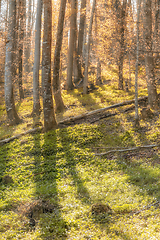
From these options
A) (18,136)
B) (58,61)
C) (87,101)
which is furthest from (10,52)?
(87,101)

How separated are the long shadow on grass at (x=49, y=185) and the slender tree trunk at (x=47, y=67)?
2.88ft

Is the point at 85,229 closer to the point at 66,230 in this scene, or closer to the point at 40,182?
the point at 66,230

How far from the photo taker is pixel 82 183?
29.4 feet

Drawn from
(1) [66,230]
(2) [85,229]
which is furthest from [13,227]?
(2) [85,229]

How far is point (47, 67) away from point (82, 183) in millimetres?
7640

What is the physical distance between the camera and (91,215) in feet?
21.5

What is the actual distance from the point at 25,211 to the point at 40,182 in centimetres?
256

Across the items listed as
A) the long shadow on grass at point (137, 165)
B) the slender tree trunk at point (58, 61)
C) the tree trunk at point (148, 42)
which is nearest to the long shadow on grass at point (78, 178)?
the long shadow on grass at point (137, 165)

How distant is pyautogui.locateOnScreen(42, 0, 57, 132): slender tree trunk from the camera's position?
13250 mm

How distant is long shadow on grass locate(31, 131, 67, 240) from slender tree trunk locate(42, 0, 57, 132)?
88 centimetres

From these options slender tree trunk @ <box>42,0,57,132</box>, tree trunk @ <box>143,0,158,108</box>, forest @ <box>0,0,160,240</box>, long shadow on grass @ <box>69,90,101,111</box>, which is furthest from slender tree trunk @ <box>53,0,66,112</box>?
tree trunk @ <box>143,0,158,108</box>

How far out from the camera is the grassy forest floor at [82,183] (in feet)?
19.8

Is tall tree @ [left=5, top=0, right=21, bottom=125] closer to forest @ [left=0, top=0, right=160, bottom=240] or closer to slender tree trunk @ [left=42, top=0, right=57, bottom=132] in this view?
forest @ [left=0, top=0, right=160, bottom=240]

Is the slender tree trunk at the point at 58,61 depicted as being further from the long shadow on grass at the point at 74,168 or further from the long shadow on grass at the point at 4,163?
the long shadow on grass at the point at 4,163
